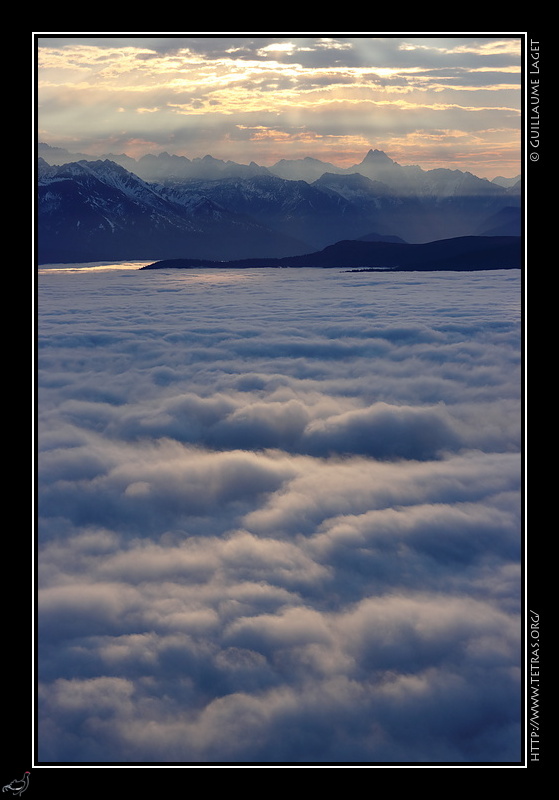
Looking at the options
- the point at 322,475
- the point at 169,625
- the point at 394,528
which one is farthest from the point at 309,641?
the point at 322,475

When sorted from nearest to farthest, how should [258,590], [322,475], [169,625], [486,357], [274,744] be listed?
[274,744]
[169,625]
[258,590]
[322,475]
[486,357]

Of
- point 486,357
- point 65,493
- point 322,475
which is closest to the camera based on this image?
point 65,493

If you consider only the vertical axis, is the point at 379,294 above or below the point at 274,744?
above

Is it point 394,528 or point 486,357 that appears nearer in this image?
point 394,528

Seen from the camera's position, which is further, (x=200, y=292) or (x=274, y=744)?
(x=200, y=292)

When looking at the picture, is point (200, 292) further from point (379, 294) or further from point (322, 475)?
point (322, 475)
